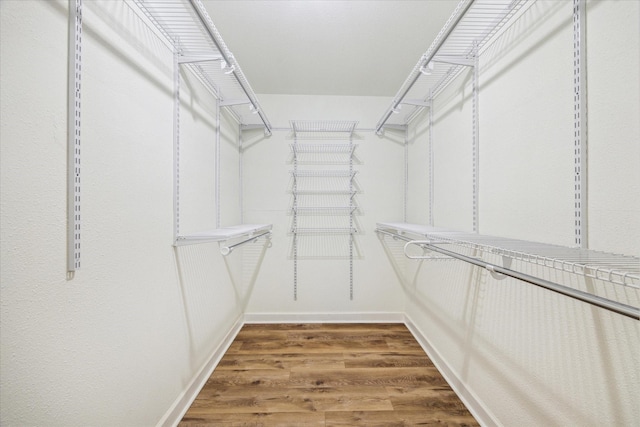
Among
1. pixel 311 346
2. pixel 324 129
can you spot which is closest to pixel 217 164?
pixel 324 129

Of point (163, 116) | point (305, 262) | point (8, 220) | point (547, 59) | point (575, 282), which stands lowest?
point (305, 262)

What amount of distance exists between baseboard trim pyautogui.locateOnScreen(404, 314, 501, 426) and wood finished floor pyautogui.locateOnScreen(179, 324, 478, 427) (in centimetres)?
4

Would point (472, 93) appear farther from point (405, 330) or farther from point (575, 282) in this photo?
point (405, 330)

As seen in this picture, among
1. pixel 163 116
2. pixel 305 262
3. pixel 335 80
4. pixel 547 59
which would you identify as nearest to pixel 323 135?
pixel 335 80

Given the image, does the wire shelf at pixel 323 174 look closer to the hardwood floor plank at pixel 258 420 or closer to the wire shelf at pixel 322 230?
the wire shelf at pixel 322 230

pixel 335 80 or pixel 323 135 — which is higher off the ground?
pixel 335 80

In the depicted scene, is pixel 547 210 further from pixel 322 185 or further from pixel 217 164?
pixel 217 164

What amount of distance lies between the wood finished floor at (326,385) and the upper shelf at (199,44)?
1.82 metres

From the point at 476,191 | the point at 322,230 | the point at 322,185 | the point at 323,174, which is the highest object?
the point at 323,174

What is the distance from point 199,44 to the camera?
133 centimetres

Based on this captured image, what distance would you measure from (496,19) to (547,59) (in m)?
0.37

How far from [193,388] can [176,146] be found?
1392 mm

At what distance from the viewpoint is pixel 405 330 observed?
A: 91.8 inches

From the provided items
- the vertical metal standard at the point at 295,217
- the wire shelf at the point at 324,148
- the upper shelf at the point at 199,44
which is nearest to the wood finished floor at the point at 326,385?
the vertical metal standard at the point at 295,217
